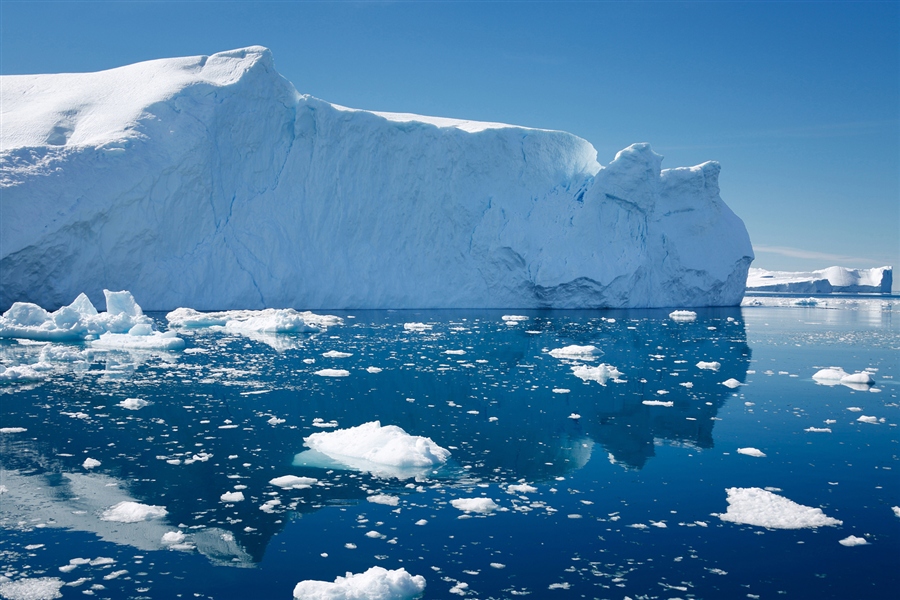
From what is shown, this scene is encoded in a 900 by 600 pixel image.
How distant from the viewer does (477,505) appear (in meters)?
4.47

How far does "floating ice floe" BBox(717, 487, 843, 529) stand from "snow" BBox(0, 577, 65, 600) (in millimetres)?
3776

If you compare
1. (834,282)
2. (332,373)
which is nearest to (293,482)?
(332,373)

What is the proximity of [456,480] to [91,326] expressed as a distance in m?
10.6

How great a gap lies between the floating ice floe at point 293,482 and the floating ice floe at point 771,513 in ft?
9.19

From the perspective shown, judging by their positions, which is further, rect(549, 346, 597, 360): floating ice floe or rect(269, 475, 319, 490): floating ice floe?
rect(549, 346, 597, 360): floating ice floe

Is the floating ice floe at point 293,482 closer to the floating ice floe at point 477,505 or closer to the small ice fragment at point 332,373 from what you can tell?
the floating ice floe at point 477,505

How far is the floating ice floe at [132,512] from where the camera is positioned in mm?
4156

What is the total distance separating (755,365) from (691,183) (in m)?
15.8

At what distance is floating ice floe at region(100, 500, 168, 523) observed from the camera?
416cm

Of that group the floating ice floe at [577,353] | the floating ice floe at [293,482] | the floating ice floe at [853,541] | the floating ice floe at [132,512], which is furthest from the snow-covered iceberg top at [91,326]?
the floating ice floe at [853,541]

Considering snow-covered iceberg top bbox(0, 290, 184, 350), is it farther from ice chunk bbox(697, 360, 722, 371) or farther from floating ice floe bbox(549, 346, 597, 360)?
ice chunk bbox(697, 360, 722, 371)

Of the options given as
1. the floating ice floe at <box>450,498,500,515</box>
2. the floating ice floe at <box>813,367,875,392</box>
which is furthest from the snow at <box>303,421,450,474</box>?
the floating ice floe at <box>813,367,875,392</box>

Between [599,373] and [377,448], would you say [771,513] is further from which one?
[599,373]

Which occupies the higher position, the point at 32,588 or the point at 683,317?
the point at 683,317
